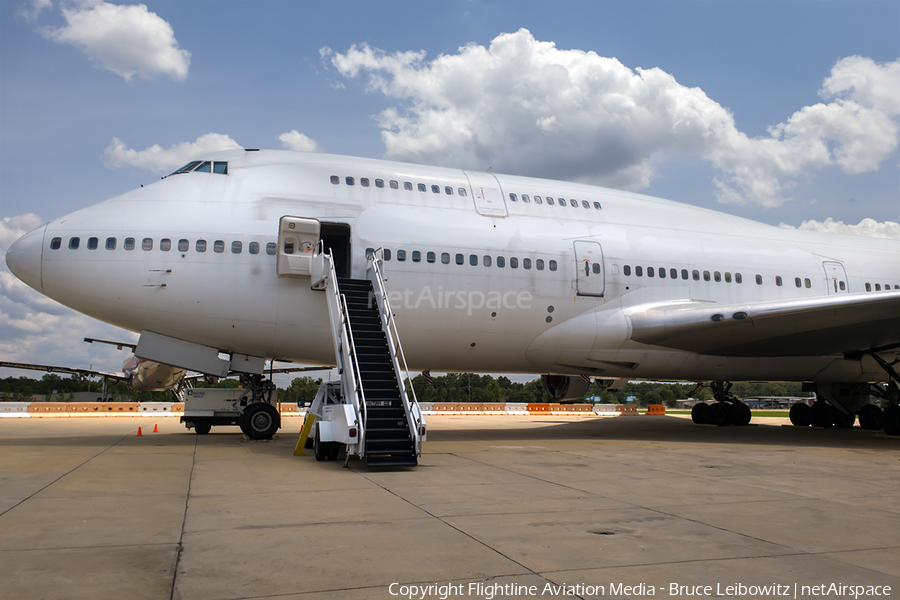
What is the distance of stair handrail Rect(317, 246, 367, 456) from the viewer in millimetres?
9078

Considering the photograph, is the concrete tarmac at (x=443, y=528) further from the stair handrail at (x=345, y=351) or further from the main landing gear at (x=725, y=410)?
the main landing gear at (x=725, y=410)

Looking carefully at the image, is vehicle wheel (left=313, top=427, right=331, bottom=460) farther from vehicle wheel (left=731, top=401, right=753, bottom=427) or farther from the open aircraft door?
vehicle wheel (left=731, top=401, right=753, bottom=427)

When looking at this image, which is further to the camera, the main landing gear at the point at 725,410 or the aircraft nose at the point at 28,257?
the main landing gear at the point at 725,410

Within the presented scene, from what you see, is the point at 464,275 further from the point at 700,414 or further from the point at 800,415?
the point at 800,415

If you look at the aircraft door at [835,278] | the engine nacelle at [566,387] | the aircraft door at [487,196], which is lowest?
the engine nacelle at [566,387]

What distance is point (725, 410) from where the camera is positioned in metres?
20.2

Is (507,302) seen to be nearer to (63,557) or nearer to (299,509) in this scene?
(299,509)

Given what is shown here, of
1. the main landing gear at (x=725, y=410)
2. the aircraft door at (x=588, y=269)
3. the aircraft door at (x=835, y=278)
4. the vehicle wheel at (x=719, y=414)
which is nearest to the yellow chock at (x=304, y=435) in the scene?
the aircraft door at (x=588, y=269)

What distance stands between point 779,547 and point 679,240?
11.8m

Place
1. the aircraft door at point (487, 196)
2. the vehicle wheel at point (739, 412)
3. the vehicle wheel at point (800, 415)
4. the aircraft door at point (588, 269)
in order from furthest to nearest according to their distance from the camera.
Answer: the vehicle wheel at point (800, 415) < the vehicle wheel at point (739, 412) < the aircraft door at point (588, 269) < the aircraft door at point (487, 196)

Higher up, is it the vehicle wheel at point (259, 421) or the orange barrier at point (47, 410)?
the vehicle wheel at point (259, 421)

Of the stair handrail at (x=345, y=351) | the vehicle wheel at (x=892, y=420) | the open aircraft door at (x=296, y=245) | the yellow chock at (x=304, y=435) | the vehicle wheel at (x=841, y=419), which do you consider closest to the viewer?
the stair handrail at (x=345, y=351)

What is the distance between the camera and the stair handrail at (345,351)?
29.8ft

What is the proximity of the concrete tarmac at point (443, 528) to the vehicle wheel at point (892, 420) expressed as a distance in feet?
27.6
